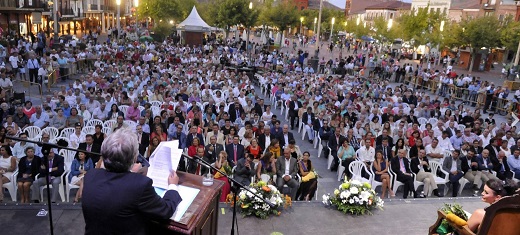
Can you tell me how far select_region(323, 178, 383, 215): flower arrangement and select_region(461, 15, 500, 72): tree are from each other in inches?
1182

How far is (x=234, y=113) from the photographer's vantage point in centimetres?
1174

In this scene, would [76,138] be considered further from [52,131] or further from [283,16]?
[283,16]

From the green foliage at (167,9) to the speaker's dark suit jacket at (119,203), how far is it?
44.9 meters

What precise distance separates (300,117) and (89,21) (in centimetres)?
4848

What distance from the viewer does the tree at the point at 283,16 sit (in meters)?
40.3

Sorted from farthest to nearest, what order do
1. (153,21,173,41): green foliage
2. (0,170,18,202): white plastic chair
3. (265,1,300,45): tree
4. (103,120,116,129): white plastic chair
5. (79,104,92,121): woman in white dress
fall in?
(265,1,300,45): tree, (153,21,173,41): green foliage, (79,104,92,121): woman in white dress, (103,120,116,129): white plastic chair, (0,170,18,202): white plastic chair

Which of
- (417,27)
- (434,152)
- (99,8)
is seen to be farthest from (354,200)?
(99,8)

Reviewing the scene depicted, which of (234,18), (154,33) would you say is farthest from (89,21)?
(234,18)

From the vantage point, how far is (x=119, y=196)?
7.07 feet

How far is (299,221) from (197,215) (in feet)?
12.2

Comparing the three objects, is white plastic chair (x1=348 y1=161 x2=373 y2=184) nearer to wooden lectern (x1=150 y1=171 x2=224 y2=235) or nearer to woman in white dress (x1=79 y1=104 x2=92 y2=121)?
A: wooden lectern (x1=150 y1=171 x2=224 y2=235)

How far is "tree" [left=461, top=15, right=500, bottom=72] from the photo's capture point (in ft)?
102

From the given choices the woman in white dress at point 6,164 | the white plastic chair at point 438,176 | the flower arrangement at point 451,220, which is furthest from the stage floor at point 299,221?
the white plastic chair at point 438,176

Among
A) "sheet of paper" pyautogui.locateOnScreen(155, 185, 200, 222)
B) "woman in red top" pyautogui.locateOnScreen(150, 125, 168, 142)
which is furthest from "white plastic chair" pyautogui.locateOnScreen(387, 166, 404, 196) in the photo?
"sheet of paper" pyautogui.locateOnScreen(155, 185, 200, 222)
